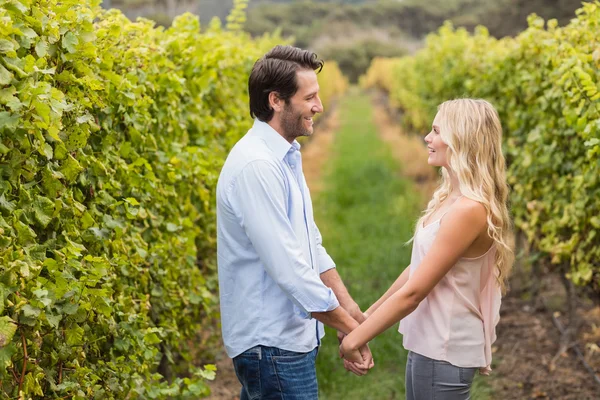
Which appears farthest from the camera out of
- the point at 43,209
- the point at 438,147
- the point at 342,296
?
the point at 342,296

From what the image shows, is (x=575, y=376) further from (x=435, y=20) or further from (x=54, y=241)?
(x=435, y=20)

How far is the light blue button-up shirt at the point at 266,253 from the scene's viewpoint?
2.46 m

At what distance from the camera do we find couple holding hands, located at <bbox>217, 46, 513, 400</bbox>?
8.20 ft

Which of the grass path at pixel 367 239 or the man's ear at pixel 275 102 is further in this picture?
the grass path at pixel 367 239

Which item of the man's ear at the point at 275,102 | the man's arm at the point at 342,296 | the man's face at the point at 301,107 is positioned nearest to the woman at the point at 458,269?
the man's arm at the point at 342,296

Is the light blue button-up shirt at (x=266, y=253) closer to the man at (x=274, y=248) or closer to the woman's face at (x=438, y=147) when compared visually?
the man at (x=274, y=248)

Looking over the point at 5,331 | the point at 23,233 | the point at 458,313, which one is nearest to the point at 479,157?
the point at 458,313

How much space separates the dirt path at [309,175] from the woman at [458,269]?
2.62 metres

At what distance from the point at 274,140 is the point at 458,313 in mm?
947

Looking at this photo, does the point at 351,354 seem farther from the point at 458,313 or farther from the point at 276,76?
the point at 276,76

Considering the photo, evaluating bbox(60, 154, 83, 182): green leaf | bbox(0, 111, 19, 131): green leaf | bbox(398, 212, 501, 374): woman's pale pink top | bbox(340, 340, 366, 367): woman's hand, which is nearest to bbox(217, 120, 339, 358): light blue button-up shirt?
bbox(340, 340, 366, 367): woman's hand

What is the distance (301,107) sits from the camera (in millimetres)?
2682

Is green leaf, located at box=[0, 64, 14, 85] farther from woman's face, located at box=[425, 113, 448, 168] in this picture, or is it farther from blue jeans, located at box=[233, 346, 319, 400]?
woman's face, located at box=[425, 113, 448, 168]

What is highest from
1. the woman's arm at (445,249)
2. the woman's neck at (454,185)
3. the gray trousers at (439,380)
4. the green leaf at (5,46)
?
the green leaf at (5,46)
